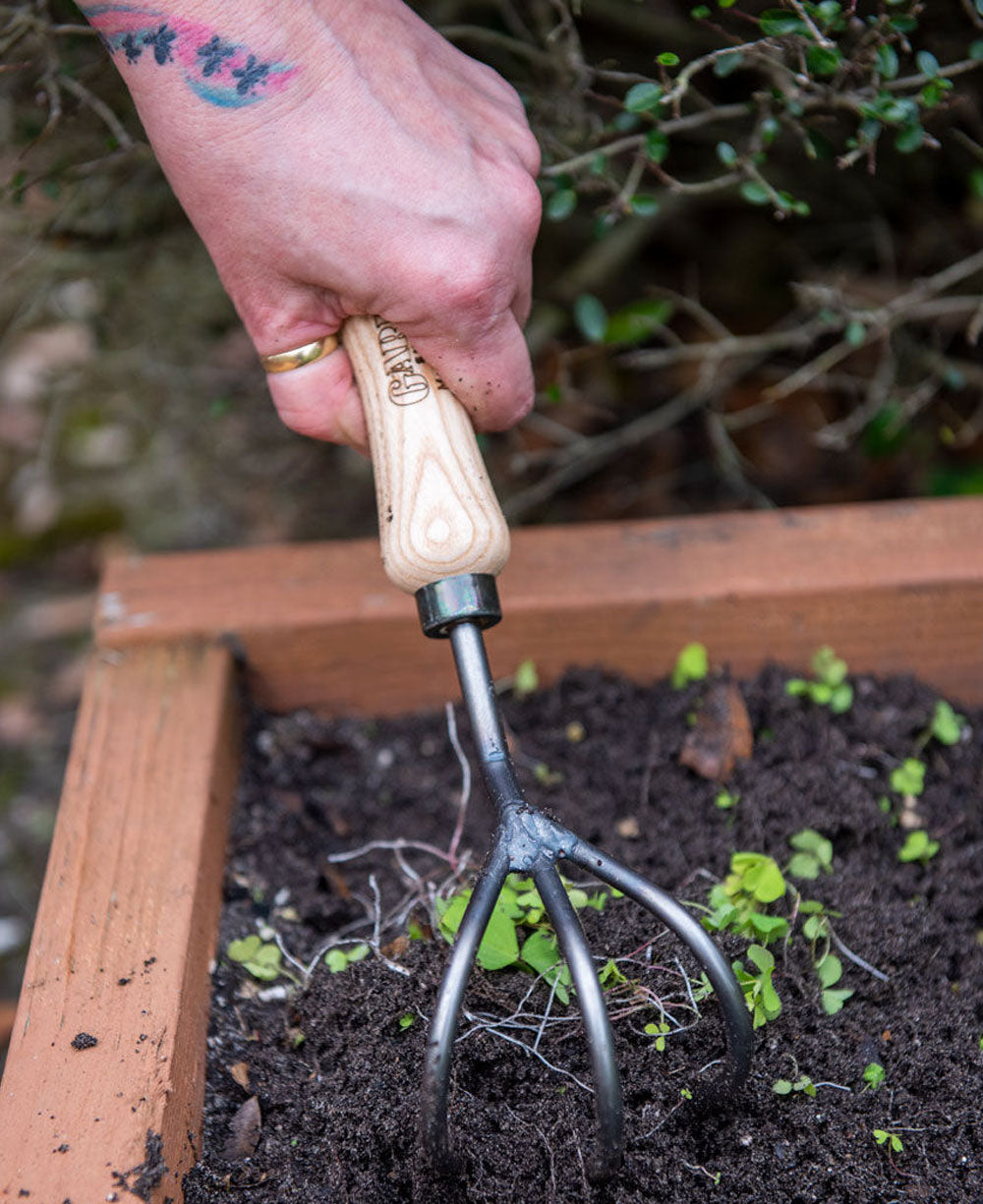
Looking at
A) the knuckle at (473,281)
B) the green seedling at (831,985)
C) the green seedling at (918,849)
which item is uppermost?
the knuckle at (473,281)

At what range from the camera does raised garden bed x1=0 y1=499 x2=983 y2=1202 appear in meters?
1.29

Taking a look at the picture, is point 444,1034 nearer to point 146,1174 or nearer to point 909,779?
point 146,1174

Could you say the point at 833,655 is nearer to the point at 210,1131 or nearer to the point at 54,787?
the point at 210,1131

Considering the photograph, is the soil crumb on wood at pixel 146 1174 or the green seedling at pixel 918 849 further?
the green seedling at pixel 918 849

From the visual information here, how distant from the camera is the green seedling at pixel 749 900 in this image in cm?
113

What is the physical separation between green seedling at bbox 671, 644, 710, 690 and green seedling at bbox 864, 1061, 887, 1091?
53 cm

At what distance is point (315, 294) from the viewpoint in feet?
3.74

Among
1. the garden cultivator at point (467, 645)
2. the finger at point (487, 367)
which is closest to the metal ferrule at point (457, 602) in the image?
the garden cultivator at point (467, 645)

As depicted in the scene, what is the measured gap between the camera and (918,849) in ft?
4.18

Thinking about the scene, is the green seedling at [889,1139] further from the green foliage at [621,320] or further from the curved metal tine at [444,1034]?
the green foliage at [621,320]

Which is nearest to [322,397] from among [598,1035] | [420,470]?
[420,470]

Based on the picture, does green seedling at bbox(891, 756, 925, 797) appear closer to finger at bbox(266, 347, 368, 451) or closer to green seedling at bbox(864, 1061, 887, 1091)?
green seedling at bbox(864, 1061, 887, 1091)

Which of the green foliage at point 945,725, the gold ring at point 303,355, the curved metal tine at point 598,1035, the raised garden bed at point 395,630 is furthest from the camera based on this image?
the green foliage at point 945,725

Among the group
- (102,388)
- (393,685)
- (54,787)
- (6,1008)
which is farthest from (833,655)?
(54,787)
